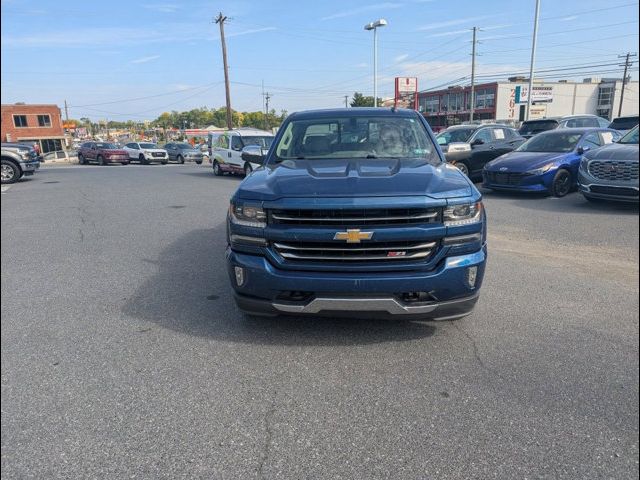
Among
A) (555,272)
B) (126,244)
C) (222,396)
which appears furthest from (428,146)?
(126,244)

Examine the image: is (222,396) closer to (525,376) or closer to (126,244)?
(525,376)

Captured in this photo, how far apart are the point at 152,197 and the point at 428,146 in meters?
9.12

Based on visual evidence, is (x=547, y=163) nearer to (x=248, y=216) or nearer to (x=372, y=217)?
(x=372, y=217)

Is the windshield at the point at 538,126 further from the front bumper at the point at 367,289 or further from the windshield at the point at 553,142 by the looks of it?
the front bumper at the point at 367,289

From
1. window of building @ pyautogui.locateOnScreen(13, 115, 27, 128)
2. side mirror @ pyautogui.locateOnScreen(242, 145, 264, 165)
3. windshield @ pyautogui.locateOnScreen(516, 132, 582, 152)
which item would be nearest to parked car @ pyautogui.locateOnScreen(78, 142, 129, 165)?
window of building @ pyautogui.locateOnScreen(13, 115, 27, 128)

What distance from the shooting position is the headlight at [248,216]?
10.5 ft

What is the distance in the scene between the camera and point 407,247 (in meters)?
3.07

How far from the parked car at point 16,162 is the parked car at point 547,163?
14.3 meters

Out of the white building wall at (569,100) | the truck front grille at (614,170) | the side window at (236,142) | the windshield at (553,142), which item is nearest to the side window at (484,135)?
the windshield at (553,142)

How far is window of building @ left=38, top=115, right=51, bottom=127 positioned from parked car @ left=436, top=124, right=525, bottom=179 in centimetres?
6128

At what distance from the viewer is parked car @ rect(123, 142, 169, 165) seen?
32062 millimetres

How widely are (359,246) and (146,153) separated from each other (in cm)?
3200

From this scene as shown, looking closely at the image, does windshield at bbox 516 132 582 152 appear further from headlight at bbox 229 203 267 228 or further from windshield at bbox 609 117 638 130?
headlight at bbox 229 203 267 228

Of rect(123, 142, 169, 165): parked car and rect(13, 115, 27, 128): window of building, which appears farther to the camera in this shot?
rect(13, 115, 27, 128): window of building
